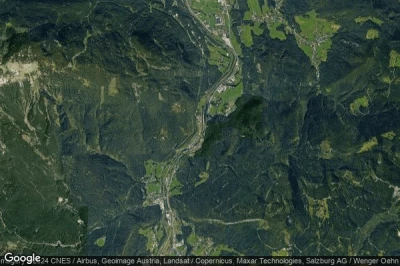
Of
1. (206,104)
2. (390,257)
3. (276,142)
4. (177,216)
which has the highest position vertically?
(206,104)

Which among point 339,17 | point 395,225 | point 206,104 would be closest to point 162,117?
point 206,104

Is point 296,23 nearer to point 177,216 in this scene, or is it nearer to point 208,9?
point 208,9

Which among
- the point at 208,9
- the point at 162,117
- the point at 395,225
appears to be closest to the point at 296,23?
the point at 208,9

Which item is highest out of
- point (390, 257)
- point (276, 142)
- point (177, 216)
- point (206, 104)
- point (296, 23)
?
point (296, 23)

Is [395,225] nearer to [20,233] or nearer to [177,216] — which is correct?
[177,216]

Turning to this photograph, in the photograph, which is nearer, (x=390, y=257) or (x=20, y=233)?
(x=20, y=233)

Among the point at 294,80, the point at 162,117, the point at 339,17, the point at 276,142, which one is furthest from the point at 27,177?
the point at 339,17

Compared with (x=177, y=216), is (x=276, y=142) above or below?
above

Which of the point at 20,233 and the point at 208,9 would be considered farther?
the point at 208,9

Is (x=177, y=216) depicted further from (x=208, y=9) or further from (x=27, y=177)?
(x=208, y=9)

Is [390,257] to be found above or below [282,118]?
below
